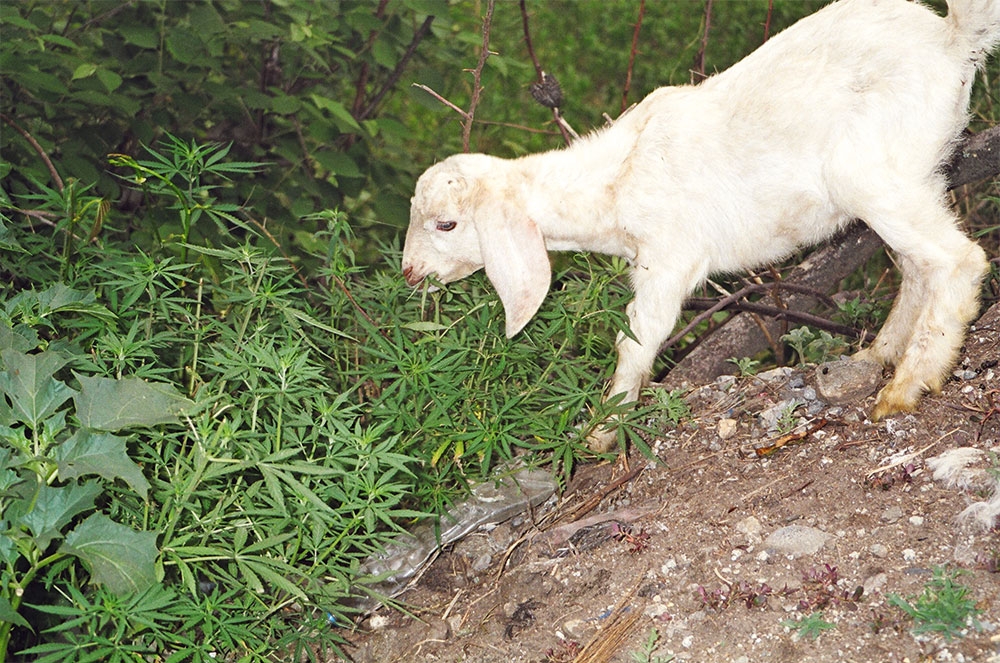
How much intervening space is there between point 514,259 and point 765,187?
712mm

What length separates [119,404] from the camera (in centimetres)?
235

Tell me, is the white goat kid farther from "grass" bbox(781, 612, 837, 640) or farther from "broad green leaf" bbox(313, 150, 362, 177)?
"broad green leaf" bbox(313, 150, 362, 177)

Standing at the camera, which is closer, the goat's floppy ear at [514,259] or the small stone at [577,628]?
the small stone at [577,628]

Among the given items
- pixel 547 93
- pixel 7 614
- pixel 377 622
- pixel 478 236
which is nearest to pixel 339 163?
pixel 547 93

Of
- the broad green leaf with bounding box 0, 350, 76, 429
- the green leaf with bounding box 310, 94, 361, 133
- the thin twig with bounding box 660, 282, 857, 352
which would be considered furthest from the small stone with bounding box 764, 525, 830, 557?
the green leaf with bounding box 310, 94, 361, 133

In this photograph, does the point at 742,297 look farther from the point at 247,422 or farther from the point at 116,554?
the point at 116,554

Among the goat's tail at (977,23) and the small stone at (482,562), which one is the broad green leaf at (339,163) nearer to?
the small stone at (482,562)

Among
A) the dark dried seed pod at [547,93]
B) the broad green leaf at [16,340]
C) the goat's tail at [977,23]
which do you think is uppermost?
the goat's tail at [977,23]

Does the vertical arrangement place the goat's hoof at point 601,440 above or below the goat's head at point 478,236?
below

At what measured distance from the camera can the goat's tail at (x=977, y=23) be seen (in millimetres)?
2816

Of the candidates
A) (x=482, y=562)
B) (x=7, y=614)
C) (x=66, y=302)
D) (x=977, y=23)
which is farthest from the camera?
(x=482, y=562)

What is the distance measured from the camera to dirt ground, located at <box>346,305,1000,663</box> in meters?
2.35

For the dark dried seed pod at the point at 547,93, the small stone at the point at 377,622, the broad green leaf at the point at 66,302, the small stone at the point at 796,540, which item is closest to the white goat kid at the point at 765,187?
the dark dried seed pod at the point at 547,93

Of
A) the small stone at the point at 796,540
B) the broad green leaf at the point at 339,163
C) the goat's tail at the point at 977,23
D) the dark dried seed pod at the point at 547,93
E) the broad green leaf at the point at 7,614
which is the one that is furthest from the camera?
the broad green leaf at the point at 339,163
